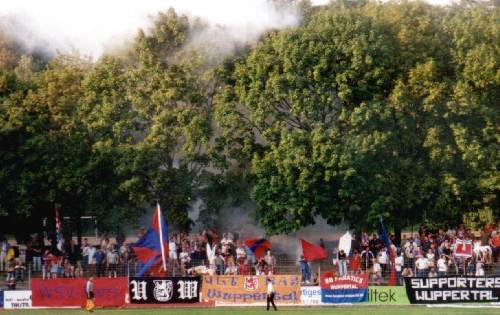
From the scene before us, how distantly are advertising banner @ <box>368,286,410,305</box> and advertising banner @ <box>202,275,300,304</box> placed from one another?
3.27 m

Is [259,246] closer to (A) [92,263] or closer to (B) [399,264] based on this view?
(B) [399,264]

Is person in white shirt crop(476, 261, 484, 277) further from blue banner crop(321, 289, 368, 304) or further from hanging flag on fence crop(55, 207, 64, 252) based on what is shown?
hanging flag on fence crop(55, 207, 64, 252)

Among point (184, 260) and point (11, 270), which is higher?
point (184, 260)

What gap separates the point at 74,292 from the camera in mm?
44406

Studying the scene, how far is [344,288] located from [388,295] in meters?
1.98

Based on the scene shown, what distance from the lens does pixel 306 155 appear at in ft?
169

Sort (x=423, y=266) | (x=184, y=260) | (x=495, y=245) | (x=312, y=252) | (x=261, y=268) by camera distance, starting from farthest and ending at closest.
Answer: (x=312, y=252) < (x=184, y=260) < (x=495, y=245) < (x=261, y=268) < (x=423, y=266)

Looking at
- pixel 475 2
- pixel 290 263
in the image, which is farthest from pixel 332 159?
pixel 475 2

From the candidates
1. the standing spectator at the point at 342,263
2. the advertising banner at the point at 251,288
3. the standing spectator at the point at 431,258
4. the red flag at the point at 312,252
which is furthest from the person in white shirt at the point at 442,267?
the advertising banner at the point at 251,288

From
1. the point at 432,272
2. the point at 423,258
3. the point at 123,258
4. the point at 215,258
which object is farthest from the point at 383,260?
the point at 123,258

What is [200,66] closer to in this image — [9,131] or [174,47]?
[174,47]

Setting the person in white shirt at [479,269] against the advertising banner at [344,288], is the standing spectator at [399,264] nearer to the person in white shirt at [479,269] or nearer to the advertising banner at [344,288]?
the advertising banner at [344,288]

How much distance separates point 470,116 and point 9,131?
23887 mm

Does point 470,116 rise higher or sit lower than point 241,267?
higher
